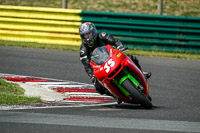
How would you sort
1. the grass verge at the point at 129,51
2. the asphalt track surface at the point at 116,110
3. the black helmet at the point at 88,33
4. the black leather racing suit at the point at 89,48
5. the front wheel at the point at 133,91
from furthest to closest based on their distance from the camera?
the grass verge at the point at 129,51 → the black leather racing suit at the point at 89,48 → the black helmet at the point at 88,33 → the front wheel at the point at 133,91 → the asphalt track surface at the point at 116,110

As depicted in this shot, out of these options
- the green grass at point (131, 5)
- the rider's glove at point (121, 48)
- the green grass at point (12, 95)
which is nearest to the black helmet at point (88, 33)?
the rider's glove at point (121, 48)

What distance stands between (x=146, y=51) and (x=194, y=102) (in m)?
7.26

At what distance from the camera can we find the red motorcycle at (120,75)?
7.62 metres

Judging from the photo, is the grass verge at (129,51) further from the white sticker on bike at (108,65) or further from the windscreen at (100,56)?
the white sticker on bike at (108,65)

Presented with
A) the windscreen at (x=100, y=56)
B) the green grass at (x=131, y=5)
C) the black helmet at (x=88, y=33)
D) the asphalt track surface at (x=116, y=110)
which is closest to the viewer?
the asphalt track surface at (x=116, y=110)

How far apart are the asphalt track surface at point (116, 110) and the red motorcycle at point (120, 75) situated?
27 cm

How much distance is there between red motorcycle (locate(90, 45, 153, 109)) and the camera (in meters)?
7.62

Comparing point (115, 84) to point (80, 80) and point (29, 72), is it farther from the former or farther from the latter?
point (29, 72)

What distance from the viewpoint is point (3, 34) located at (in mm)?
17266

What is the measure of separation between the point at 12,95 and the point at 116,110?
217 cm

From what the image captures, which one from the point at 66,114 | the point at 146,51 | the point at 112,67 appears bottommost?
the point at 146,51

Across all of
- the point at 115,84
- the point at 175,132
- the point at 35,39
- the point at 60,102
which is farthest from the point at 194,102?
the point at 35,39

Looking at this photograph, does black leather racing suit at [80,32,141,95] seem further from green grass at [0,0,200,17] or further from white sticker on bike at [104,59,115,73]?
green grass at [0,0,200,17]

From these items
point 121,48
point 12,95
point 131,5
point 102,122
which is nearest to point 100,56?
point 121,48
